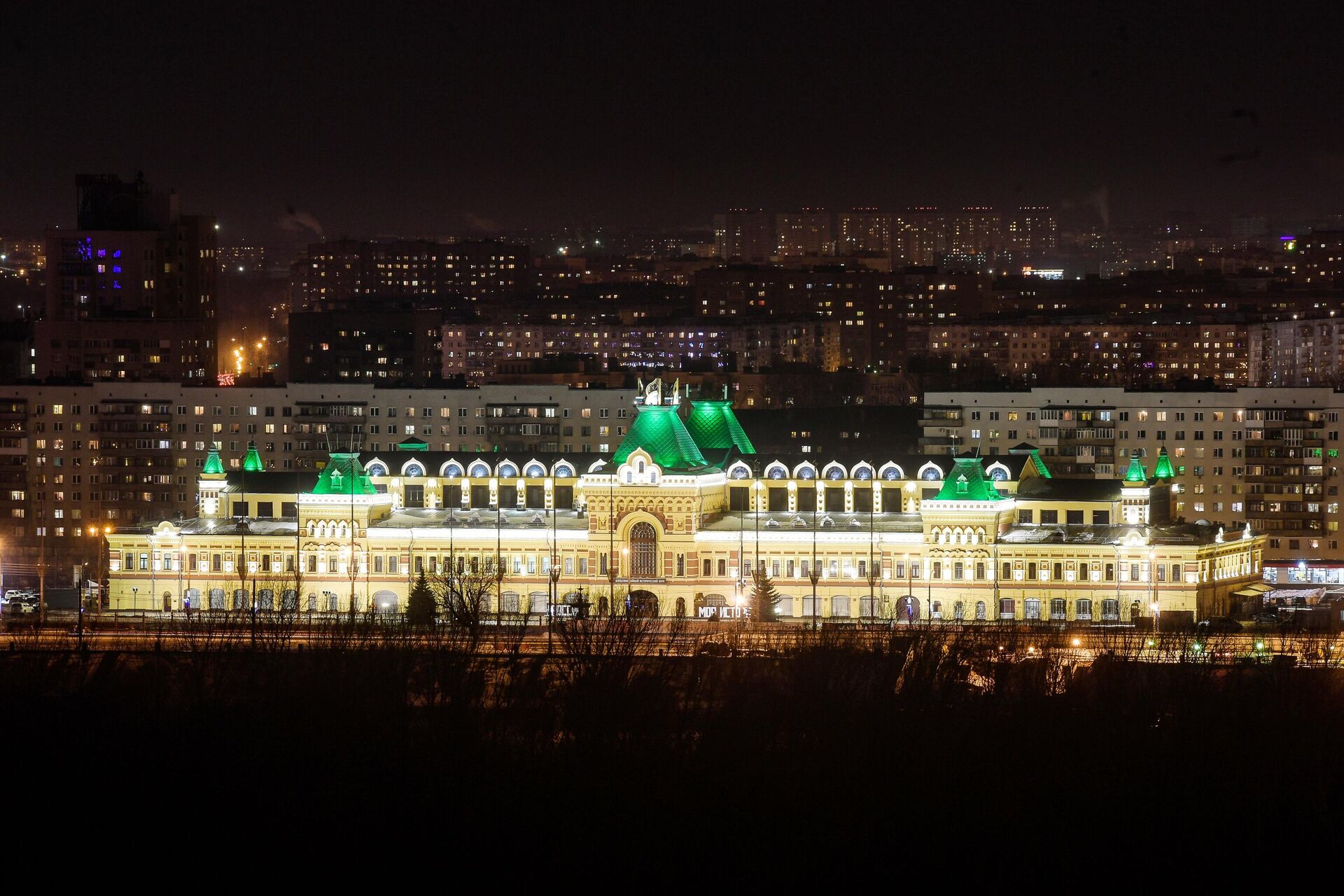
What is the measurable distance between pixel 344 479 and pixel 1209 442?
36059mm

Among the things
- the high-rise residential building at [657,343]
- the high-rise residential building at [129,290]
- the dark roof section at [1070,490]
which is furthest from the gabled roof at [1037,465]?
the high-rise residential building at [657,343]

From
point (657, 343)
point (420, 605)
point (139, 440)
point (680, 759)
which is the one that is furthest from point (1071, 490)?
point (657, 343)

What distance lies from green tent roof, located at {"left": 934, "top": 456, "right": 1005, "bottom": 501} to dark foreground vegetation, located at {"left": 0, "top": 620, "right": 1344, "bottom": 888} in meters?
21.2

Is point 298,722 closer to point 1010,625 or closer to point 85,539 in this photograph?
point 1010,625

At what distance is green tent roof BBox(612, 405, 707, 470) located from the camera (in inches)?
4080

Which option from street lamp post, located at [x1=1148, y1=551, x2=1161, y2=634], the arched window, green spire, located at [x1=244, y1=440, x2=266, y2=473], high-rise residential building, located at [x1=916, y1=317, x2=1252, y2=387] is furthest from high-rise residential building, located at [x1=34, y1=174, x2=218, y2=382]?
street lamp post, located at [x1=1148, y1=551, x2=1161, y2=634]

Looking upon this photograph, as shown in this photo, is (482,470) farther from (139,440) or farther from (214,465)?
(139,440)

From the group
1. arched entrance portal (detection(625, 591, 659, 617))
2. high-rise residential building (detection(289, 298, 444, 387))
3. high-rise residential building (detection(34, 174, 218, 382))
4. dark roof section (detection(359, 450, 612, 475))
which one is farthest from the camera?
high-rise residential building (detection(289, 298, 444, 387))

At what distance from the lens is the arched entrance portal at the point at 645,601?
315 feet

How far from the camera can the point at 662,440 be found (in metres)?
104

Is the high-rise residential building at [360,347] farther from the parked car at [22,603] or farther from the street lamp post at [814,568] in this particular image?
the parked car at [22,603]

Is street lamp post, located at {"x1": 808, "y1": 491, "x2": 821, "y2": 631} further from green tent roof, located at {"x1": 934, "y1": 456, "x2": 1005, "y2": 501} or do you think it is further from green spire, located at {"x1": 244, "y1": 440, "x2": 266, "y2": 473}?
green spire, located at {"x1": 244, "y1": 440, "x2": 266, "y2": 473}

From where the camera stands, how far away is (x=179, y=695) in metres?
76.9

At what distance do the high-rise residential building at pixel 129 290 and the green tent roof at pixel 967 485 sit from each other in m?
50.9
